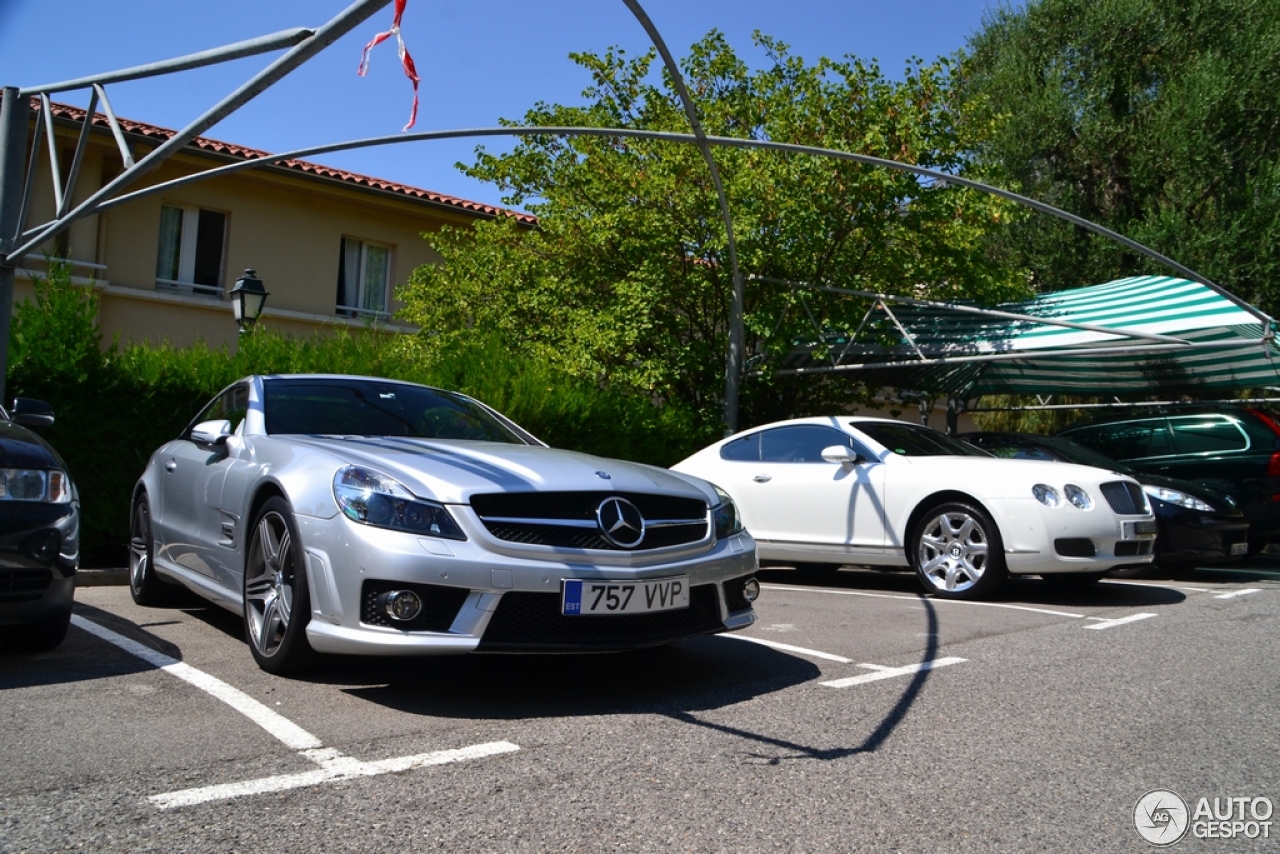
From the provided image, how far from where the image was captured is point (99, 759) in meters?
3.44

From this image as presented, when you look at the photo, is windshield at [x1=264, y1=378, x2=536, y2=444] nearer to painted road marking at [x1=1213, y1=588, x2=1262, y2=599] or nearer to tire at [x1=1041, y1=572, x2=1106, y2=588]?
tire at [x1=1041, y1=572, x2=1106, y2=588]

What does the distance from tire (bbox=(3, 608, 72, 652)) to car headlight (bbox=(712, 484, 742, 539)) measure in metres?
2.88

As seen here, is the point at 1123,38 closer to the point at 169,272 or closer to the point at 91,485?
the point at 169,272

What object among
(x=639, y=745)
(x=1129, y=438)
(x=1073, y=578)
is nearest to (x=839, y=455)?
(x=1073, y=578)

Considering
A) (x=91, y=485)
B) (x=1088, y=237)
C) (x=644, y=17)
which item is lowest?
(x=91, y=485)

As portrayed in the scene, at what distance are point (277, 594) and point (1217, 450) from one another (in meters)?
10.8

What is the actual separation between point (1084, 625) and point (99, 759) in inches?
218

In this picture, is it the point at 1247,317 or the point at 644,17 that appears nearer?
the point at 644,17

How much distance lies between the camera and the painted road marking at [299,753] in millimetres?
3117

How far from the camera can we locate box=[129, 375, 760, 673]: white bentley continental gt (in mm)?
4055

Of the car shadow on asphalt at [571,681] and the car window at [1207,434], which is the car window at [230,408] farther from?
the car window at [1207,434]

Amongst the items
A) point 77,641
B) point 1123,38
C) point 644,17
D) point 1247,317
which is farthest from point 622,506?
point 1123,38

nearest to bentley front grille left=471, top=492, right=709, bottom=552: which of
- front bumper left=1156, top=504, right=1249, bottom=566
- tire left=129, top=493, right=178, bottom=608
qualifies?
tire left=129, top=493, right=178, bottom=608

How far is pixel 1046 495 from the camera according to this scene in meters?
7.78
